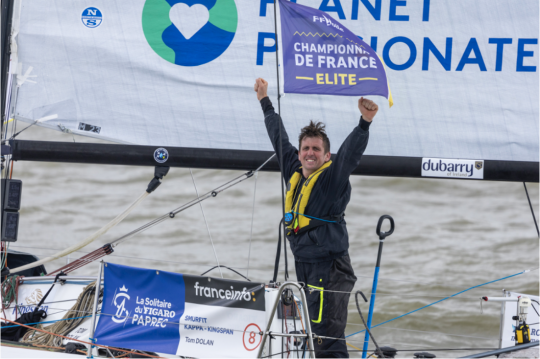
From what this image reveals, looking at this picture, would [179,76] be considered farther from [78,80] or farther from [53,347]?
[53,347]

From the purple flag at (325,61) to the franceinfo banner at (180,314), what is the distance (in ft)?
2.70

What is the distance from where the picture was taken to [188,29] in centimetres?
335

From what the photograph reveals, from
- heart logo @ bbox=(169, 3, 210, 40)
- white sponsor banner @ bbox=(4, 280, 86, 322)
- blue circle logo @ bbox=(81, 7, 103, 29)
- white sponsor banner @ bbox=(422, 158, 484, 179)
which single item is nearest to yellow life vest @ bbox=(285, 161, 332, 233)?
white sponsor banner @ bbox=(422, 158, 484, 179)

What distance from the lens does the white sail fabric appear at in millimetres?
3273

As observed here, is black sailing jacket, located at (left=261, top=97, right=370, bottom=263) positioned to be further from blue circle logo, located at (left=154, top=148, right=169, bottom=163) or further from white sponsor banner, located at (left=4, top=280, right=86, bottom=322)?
white sponsor banner, located at (left=4, top=280, right=86, bottom=322)

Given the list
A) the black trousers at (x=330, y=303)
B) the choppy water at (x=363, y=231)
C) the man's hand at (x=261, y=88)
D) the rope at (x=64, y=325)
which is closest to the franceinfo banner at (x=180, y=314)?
the black trousers at (x=330, y=303)

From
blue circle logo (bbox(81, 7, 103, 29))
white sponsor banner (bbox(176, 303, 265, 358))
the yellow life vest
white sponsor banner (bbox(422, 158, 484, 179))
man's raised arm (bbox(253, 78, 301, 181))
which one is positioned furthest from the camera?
blue circle logo (bbox(81, 7, 103, 29))

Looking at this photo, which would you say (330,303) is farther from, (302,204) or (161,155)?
(161,155)

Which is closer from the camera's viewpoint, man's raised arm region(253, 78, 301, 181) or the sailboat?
man's raised arm region(253, 78, 301, 181)

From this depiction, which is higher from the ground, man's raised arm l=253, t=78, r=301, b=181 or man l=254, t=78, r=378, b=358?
man's raised arm l=253, t=78, r=301, b=181

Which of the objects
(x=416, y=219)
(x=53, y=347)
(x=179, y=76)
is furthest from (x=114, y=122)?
(x=416, y=219)

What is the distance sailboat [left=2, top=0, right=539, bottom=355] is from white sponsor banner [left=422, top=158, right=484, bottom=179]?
7 cm

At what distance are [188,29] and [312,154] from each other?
41.3 inches

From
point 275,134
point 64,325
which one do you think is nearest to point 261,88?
point 275,134
